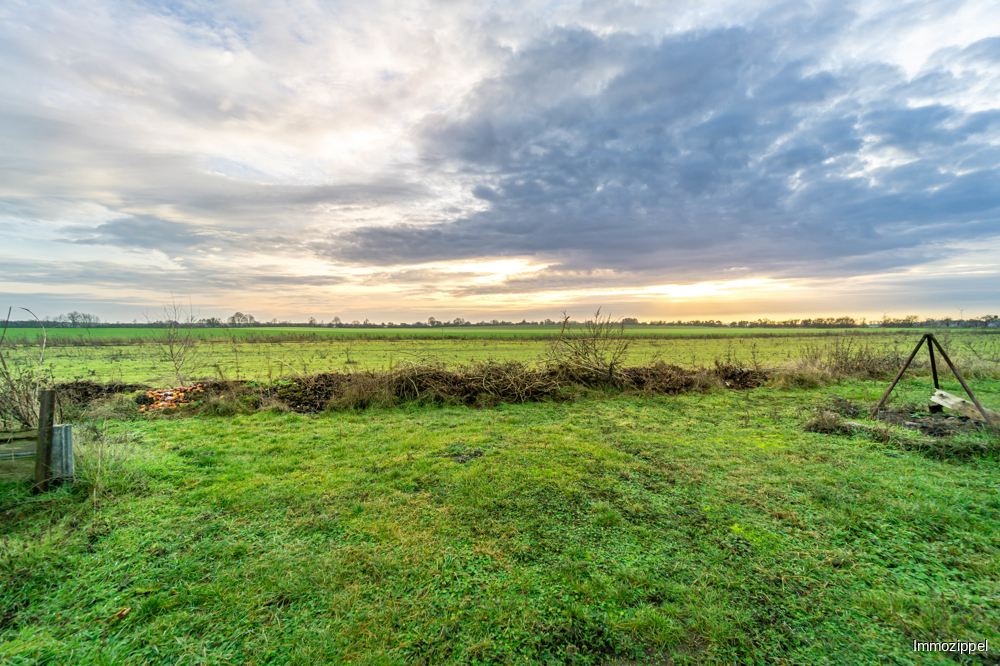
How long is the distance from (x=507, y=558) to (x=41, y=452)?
5.64m

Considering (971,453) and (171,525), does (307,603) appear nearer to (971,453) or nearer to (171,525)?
(171,525)

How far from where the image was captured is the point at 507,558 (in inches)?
150

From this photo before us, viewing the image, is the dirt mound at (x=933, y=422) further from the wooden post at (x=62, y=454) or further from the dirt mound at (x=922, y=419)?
the wooden post at (x=62, y=454)

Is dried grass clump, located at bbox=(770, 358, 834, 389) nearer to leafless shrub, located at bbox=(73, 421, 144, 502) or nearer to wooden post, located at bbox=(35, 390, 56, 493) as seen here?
leafless shrub, located at bbox=(73, 421, 144, 502)

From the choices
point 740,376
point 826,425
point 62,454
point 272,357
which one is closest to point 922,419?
point 826,425

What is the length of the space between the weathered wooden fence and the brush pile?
235 inches

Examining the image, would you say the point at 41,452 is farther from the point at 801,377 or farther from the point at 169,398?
the point at 801,377

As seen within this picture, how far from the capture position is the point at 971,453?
21.6 ft

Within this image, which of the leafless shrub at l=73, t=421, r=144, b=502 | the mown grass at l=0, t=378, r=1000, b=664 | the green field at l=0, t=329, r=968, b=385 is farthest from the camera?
the green field at l=0, t=329, r=968, b=385

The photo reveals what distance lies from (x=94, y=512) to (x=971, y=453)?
41.8 feet

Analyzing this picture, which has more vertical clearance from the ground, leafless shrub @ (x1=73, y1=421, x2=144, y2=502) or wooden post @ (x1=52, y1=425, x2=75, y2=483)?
wooden post @ (x1=52, y1=425, x2=75, y2=483)

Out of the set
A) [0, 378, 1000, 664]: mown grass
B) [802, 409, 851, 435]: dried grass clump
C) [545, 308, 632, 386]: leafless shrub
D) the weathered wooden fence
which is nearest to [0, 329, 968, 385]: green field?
[545, 308, 632, 386]: leafless shrub

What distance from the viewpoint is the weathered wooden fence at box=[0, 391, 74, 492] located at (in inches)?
181

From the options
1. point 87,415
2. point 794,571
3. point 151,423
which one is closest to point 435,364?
point 151,423
